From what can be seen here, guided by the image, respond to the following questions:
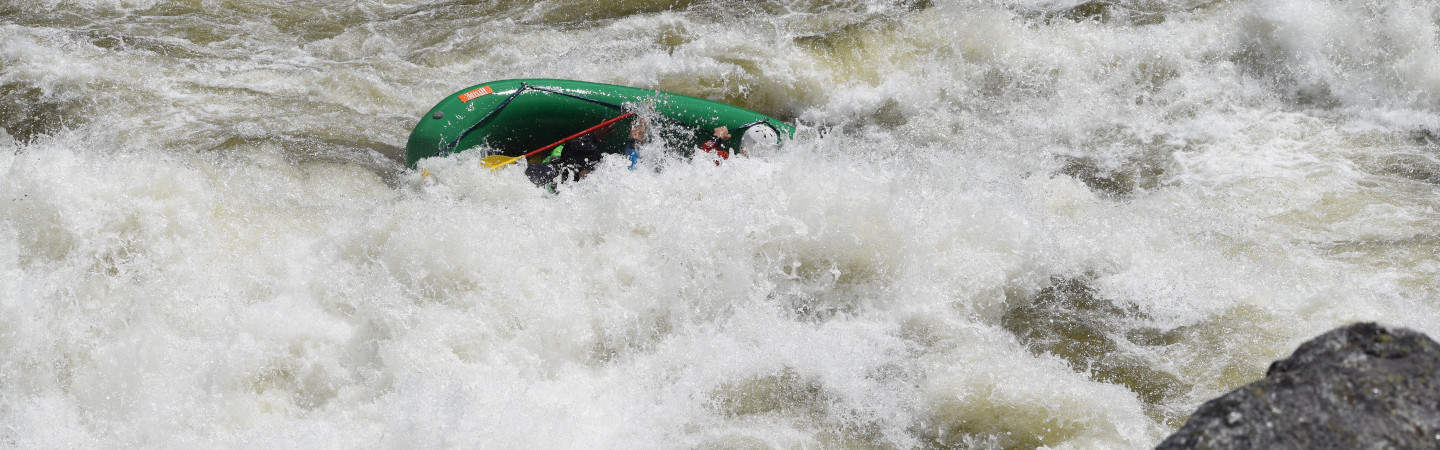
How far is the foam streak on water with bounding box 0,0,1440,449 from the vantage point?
3789 mm

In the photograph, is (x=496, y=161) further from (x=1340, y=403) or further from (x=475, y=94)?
(x=1340, y=403)

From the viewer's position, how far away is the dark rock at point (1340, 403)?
1.78 metres

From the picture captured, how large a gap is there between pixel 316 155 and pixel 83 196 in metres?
1.46

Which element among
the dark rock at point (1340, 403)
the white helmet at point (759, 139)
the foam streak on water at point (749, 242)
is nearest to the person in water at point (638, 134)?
the foam streak on water at point (749, 242)

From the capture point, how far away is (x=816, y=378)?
3.89 m

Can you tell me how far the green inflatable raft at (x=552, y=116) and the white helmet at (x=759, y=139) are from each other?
26 mm

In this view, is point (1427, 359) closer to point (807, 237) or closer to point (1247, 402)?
point (1247, 402)

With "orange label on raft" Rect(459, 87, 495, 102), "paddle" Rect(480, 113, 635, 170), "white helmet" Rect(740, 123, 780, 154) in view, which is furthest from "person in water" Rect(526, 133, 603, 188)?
"white helmet" Rect(740, 123, 780, 154)

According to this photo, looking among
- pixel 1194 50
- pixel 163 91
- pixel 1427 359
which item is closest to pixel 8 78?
pixel 163 91

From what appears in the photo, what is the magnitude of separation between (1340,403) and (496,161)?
176 inches

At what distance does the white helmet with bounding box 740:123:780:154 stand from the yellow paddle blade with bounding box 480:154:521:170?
1430 millimetres

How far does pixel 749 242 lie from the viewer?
460cm

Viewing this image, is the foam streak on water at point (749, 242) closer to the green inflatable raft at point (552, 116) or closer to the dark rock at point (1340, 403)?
the green inflatable raft at point (552, 116)

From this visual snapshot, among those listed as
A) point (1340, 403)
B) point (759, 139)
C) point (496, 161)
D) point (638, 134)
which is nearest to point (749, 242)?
point (759, 139)
